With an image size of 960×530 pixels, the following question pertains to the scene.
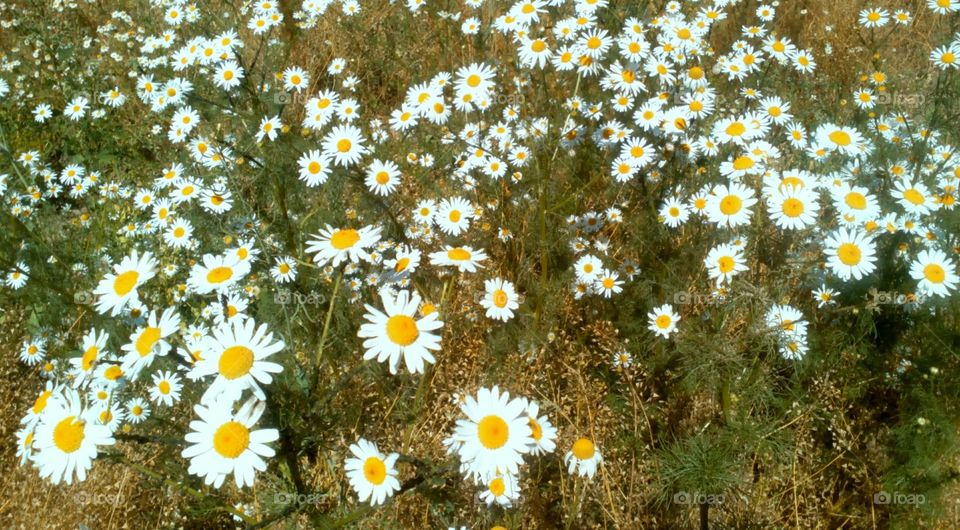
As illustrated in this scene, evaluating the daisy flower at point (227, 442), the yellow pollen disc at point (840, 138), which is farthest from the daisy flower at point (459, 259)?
the yellow pollen disc at point (840, 138)

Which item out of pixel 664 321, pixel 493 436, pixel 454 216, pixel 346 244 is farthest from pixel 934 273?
pixel 346 244

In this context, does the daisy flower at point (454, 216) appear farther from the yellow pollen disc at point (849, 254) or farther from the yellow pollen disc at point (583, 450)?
the yellow pollen disc at point (849, 254)

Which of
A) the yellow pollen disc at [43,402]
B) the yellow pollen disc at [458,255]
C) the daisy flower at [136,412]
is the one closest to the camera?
the yellow pollen disc at [43,402]

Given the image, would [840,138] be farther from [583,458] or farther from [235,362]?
[235,362]

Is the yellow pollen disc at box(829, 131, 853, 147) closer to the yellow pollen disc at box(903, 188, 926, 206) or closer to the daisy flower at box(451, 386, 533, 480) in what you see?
the yellow pollen disc at box(903, 188, 926, 206)

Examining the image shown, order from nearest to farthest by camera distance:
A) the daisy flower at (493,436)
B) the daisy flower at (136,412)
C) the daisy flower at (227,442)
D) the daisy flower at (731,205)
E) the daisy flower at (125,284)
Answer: the daisy flower at (227,442) → the daisy flower at (493,436) → the daisy flower at (125,284) → the daisy flower at (136,412) → the daisy flower at (731,205)

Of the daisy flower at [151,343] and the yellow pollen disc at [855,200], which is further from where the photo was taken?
the yellow pollen disc at [855,200]

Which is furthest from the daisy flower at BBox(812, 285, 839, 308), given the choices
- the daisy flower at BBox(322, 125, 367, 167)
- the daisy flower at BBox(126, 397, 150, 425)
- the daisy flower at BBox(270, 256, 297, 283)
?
the daisy flower at BBox(126, 397, 150, 425)

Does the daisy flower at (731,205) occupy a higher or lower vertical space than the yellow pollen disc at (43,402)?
higher
